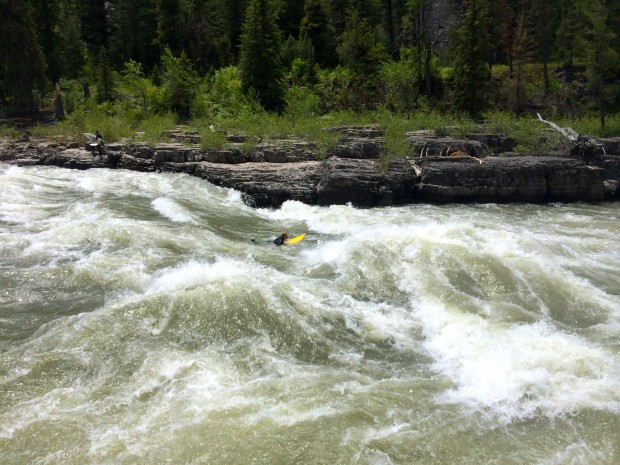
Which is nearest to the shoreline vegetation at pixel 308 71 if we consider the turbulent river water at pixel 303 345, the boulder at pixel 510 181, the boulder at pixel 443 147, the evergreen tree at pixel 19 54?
the evergreen tree at pixel 19 54

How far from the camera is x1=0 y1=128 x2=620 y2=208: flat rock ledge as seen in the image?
52.3 feet

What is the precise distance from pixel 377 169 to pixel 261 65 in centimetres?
1309

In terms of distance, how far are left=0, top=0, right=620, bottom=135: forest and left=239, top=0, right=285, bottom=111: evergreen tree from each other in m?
0.06

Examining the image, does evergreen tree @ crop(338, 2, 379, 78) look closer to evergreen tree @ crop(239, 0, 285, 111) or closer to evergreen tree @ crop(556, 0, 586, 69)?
evergreen tree @ crop(239, 0, 285, 111)

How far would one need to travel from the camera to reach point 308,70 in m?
32.1

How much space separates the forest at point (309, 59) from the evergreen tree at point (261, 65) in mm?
62

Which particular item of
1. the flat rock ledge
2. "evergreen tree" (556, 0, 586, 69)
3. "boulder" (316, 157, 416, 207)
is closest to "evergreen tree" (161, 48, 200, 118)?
the flat rock ledge

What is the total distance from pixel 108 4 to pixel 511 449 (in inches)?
1854

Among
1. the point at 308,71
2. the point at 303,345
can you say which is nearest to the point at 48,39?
the point at 308,71

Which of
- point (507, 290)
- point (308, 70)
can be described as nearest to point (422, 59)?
point (308, 70)

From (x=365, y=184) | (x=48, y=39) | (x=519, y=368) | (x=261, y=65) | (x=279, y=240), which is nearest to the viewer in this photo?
(x=519, y=368)

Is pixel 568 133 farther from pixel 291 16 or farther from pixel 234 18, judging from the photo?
pixel 234 18

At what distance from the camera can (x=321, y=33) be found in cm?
3584

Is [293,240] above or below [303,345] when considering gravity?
above
